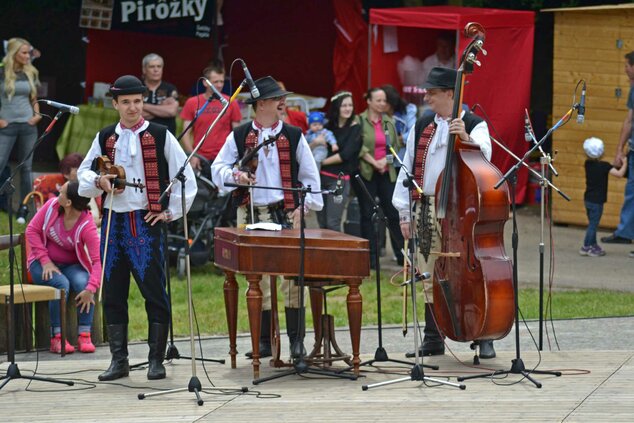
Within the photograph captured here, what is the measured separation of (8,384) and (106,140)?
1565 mm

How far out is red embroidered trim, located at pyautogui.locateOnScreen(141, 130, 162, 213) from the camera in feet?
26.7

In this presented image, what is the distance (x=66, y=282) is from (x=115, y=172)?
2057 mm

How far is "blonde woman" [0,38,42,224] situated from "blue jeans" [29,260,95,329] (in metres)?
4.20

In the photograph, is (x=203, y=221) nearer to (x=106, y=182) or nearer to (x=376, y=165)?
(x=376, y=165)

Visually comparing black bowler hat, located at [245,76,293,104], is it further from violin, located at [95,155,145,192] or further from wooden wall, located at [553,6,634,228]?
wooden wall, located at [553,6,634,228]

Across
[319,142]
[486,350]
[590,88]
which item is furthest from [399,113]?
[486,350]

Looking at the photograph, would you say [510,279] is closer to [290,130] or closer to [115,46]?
[290,130]

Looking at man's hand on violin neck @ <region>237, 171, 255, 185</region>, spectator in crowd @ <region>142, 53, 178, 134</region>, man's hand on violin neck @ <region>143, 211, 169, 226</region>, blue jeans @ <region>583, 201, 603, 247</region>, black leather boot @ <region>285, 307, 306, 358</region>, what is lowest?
black leather boot @ <region>285, 307, 306, 358</region>

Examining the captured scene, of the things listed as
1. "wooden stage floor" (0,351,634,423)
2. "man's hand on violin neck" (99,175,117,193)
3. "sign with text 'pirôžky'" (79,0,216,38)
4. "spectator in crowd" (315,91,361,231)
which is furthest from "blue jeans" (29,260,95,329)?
"sign with text 'pirôžky'" (79,0,216,38)

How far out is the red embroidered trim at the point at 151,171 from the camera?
8133 millimetres

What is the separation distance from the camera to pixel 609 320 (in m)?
10.5

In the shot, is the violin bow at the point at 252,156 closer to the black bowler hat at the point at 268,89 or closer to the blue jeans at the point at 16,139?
the black bowler hat at the point at 268,89

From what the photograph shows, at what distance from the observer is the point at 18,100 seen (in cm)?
1420

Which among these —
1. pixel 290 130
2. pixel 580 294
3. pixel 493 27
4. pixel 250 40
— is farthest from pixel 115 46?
pixel 290 130
